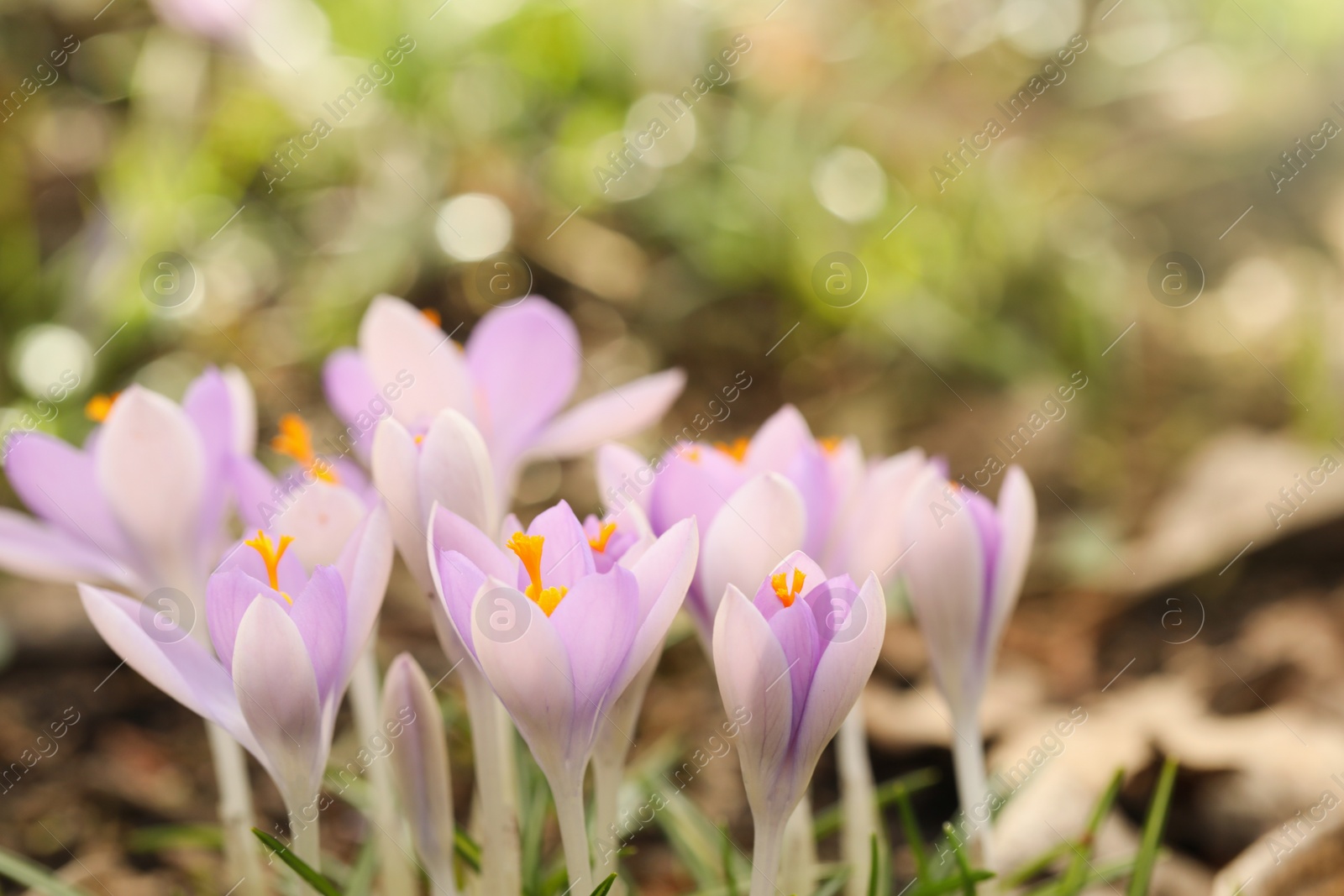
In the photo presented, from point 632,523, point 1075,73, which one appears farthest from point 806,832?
point 1075,73

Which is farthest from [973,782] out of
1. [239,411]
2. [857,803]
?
[239,411]

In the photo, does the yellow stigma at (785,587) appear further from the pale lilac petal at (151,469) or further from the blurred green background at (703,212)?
the blurred green background at (703,212)

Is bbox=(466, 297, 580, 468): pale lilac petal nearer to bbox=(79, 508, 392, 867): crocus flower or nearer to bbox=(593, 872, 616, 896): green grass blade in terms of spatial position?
bbox=(79, 508, 392, 867): crocus flower

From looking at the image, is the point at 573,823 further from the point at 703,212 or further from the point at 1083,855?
the point at 703,212

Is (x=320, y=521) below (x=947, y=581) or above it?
above

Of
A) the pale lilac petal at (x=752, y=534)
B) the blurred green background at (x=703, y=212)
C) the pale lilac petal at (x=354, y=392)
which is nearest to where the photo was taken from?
the pale lilac petal at (x=752, y=534)

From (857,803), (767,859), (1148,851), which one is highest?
(767,859)


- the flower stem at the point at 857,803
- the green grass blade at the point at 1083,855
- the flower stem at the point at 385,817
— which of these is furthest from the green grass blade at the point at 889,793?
the flower stem at the point at 385,817

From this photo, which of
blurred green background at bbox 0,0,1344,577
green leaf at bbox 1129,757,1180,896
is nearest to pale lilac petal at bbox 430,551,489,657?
green leaf at bbox 1129,757,1180,896
